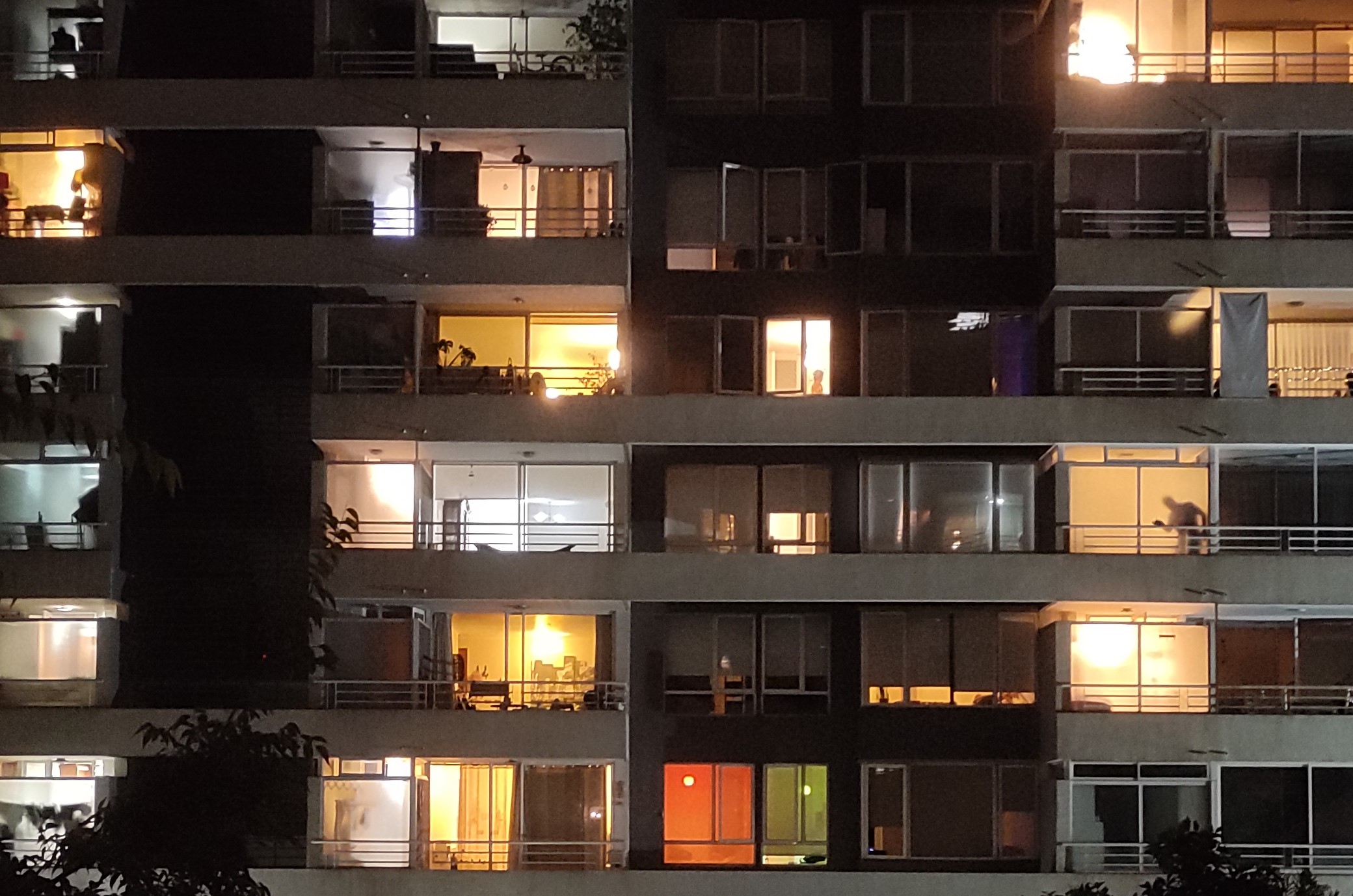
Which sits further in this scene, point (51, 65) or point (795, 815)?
point (51, 65)

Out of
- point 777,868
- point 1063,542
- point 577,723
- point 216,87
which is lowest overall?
point 777,868

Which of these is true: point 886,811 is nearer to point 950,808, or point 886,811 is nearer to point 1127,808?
point 950,808

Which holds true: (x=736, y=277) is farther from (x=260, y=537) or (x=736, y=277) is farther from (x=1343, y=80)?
(x=1343, y=80)

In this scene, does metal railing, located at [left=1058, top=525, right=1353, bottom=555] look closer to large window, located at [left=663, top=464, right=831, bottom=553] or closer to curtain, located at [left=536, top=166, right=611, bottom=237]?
large window, located at [left=663, top=464, right=831, bottom=553]

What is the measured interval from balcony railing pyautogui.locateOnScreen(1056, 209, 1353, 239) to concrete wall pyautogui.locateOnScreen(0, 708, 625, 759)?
39.2 ft

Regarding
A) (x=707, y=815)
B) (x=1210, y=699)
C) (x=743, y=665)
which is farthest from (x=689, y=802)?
(x=1210, y=699)

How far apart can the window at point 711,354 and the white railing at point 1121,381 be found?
218 inches

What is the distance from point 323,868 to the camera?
1242 inches

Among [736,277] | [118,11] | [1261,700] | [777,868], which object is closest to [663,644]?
[777,868]

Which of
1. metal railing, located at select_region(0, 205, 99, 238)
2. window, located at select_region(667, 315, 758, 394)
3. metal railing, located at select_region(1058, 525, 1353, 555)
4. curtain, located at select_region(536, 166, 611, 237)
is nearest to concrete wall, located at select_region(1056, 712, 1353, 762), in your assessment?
metal railing, located at select_region(1058, 525, 1353, 555)

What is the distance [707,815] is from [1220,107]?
15373mm

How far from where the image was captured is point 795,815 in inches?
1296

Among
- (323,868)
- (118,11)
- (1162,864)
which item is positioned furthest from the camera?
(118,11)

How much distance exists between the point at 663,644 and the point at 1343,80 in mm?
16394
